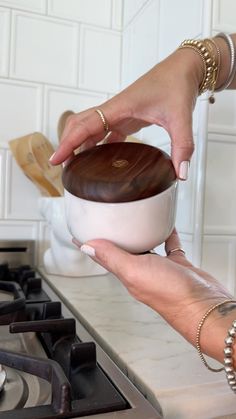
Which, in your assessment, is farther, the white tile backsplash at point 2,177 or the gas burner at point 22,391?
the white tile backsplash at point 2,177

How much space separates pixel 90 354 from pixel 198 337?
0.12 m

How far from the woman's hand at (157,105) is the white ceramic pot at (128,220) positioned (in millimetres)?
69

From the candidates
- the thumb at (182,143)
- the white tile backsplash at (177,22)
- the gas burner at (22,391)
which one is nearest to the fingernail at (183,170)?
the thumb at (182,143)

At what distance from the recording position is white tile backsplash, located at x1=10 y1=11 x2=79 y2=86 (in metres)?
0.89

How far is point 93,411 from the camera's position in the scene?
30cm

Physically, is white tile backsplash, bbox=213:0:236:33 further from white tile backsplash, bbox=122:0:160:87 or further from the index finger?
the index finger

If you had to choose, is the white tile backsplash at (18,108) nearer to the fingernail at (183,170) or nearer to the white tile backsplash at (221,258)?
the white tile backsplash at (221,258)

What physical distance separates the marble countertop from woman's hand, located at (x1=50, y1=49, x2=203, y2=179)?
217 mm

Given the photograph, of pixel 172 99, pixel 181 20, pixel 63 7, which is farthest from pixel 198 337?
pixel 63 7

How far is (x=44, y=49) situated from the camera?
91 centimetres

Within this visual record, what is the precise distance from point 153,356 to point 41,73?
723 millimetres

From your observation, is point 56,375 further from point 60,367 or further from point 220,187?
→ point 220,187

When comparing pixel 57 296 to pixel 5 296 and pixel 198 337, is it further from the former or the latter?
pixel 198 337

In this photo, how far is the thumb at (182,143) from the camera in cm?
36
